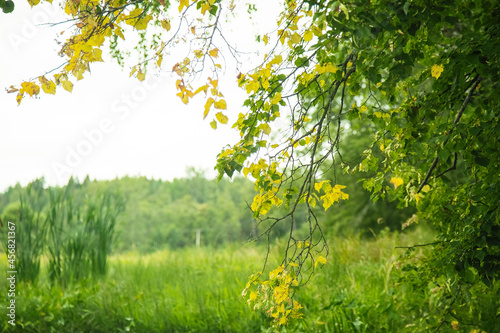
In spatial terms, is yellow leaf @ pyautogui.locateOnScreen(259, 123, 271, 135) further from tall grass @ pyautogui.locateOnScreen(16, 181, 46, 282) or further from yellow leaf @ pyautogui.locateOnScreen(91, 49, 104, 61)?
tall grass @ pyautogui.locateOnScreen(16, 181, 46, 282)

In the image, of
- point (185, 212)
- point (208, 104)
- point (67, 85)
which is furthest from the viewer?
point (185, 212)

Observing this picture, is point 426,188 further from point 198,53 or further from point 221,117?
point 198,53

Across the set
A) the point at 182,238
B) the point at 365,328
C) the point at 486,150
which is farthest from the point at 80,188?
the point at 182,238

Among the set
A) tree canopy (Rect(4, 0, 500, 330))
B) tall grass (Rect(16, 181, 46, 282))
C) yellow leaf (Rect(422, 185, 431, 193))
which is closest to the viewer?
tree canopy (Rect(4, 0, 500, 330))

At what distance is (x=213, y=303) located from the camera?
4148 mm

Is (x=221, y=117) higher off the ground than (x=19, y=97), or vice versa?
(x=19, y=97)

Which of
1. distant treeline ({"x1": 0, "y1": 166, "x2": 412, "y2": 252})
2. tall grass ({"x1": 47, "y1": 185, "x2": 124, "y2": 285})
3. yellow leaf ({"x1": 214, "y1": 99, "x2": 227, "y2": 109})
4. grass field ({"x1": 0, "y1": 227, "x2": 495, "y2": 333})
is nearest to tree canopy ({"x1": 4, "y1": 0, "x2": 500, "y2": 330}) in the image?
yellow leaf ({"x1": 214, "y1": 99, "x2": 227, "y2": 109})

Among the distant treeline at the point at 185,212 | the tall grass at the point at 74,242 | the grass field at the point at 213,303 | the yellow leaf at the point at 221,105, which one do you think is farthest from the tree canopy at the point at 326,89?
the distant treeline at the point at 185,212

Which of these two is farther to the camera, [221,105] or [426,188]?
[426,188]

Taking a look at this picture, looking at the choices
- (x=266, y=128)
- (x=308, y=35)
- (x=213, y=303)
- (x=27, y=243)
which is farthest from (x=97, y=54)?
(x=27, y=243)

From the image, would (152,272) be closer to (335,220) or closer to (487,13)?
(487,13)

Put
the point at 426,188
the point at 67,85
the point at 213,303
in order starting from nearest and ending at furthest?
the point at 67,85
the point at 426,188
the point at 213,303

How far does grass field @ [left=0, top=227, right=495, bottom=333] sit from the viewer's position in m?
3.40

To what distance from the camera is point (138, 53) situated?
5012 millimetres
